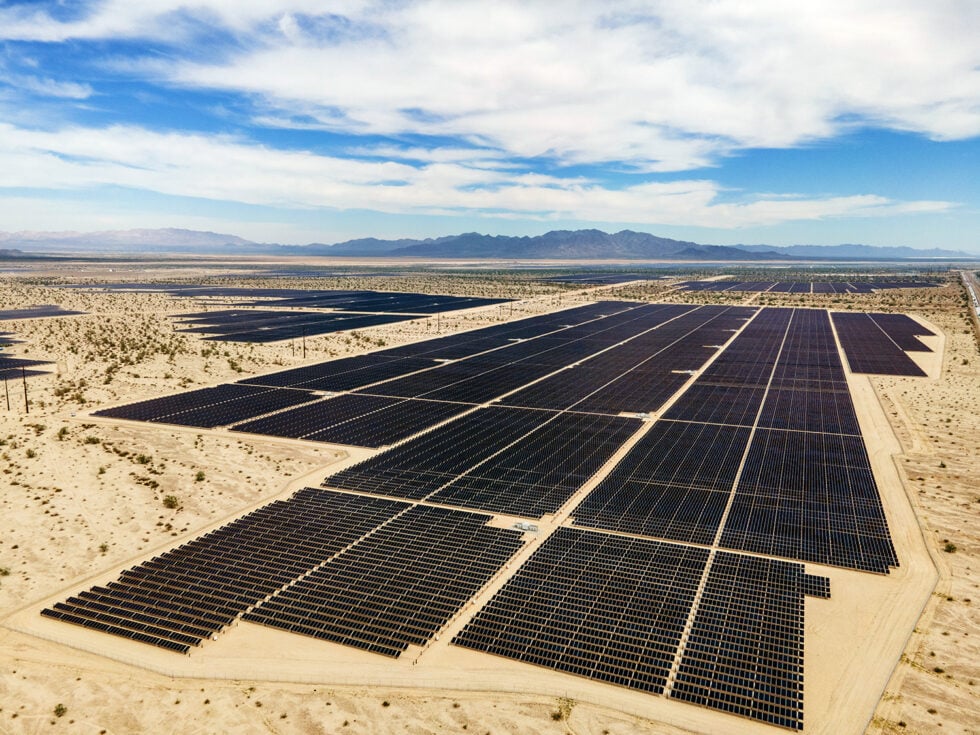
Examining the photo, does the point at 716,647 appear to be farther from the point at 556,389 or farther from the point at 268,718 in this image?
the point at 556,389

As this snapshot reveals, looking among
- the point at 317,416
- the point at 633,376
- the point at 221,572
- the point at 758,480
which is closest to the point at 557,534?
the point at 758,480

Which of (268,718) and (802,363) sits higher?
(802,363)

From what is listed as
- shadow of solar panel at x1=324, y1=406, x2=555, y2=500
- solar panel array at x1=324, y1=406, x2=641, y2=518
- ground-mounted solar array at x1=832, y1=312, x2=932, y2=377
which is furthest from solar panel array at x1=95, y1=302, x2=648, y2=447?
ground-mounted solar array at x1=832, y1=312, x2=932, y2=377

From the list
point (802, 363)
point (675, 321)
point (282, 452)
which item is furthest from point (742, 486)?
point (675, 321)

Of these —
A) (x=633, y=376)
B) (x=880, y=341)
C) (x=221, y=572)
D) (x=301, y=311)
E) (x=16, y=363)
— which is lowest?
(x=221, y=572)

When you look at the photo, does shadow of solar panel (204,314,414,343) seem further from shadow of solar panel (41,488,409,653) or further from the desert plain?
shadow of solar panel (41,488,409,653)

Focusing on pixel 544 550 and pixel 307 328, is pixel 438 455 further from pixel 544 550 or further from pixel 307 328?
pixel 307 328

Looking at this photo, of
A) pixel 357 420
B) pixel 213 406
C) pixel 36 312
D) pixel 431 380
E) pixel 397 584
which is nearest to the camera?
pixel 397 584
